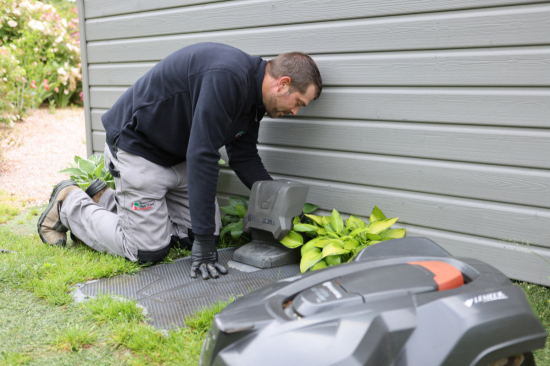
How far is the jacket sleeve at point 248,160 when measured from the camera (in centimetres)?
295

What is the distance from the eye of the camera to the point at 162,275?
8.36 feet

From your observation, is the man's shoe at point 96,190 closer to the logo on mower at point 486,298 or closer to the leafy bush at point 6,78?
the logo on mower at point 486,298

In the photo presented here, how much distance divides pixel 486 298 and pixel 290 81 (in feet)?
5.20

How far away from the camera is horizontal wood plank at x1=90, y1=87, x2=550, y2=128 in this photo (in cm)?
224

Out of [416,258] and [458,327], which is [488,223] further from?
A: [458,327]

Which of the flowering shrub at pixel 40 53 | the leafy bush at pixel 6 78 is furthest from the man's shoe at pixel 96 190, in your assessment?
the flowering shrub at pixel 40 53

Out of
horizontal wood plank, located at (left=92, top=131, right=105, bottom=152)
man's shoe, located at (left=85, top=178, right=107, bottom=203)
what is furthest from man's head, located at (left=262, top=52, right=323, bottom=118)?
horizontal wood plank, located at (left=92, top=131, right=105, bottom=152)

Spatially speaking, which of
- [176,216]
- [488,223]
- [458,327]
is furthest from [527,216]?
[176,216]

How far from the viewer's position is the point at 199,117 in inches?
90.7

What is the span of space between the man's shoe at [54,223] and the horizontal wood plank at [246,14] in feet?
4.99

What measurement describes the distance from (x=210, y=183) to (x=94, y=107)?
258cm

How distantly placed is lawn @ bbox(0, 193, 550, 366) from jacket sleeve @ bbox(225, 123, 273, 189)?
91 centimetres

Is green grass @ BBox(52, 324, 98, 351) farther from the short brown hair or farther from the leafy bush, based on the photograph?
the leafy bush

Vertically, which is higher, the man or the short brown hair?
the short brown hair
